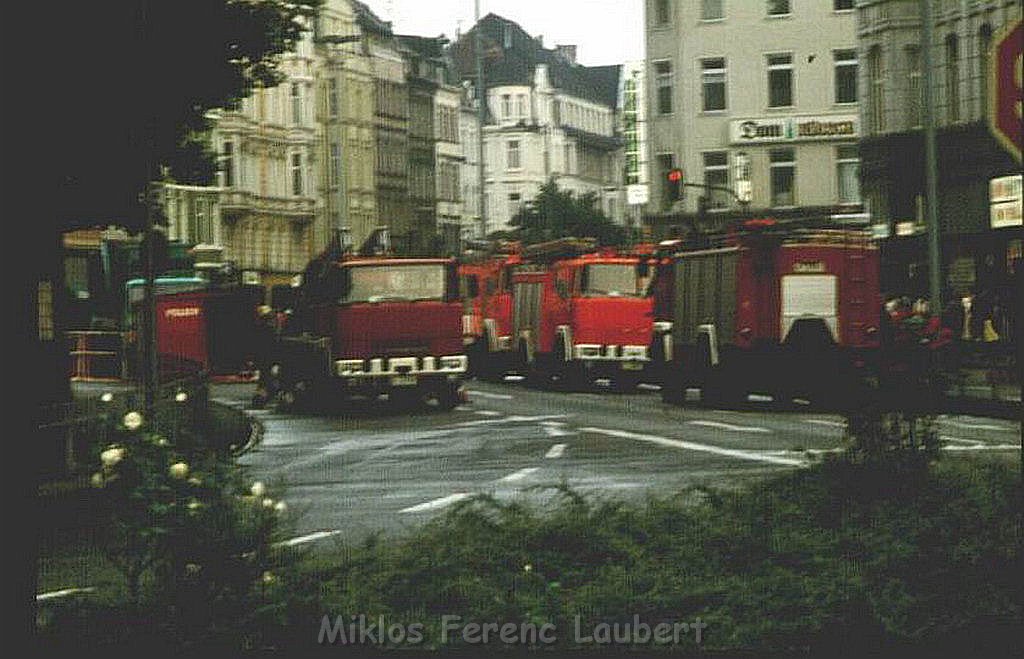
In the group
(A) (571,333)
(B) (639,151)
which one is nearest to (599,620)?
(A) (571,333)

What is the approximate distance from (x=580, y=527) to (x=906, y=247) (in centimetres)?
4705

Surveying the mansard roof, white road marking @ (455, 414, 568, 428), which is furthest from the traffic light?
the mansard roof

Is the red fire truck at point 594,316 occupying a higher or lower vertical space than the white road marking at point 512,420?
higher

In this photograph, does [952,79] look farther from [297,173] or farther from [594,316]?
[297,173]

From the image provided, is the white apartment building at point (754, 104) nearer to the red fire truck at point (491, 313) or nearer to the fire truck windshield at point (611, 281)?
the red fire truck at point (491, 313)

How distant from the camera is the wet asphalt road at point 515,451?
63.5 feet

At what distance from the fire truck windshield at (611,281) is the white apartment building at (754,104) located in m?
25.2

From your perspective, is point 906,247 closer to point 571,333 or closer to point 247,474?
point 571,333

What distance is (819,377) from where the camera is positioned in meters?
36.9

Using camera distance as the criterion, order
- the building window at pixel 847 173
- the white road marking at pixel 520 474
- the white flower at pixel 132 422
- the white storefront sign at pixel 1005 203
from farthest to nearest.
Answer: the building window at pixel 847 173, the white storefront sign at pixel 1005 203, the white road marking at pixel 520 474, the white flower at pixel 132 422

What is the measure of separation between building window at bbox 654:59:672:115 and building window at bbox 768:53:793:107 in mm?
5338

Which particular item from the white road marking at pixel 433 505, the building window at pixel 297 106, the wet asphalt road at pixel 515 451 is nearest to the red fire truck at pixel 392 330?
the wet asphalt road at pixel 515 451

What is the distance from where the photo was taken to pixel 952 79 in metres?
53.7

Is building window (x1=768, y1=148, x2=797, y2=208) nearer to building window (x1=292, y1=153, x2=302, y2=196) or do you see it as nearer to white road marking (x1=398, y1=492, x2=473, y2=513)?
building window (x1=292, y1=153, x2=302, y2=196)
